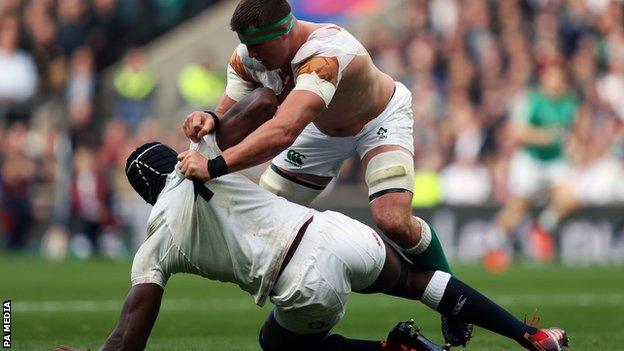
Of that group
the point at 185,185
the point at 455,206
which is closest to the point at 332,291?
the point at 185,185

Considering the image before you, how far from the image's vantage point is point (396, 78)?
21688mm

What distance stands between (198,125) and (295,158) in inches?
84.5

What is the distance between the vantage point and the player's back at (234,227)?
670cm

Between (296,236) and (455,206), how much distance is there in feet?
44.4

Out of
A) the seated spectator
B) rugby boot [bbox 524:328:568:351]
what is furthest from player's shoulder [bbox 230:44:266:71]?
the seated spectator

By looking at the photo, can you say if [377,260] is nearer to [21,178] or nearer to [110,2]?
[21,178]

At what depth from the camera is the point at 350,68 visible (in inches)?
305

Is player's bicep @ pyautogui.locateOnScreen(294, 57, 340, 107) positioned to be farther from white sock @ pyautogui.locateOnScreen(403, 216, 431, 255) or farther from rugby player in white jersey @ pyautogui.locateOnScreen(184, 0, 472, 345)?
white sock @ pyautogui.locateOnScreen(403, 216, 431, 255)

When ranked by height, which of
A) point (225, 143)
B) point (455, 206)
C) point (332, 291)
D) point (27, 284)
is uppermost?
point (225, 143)

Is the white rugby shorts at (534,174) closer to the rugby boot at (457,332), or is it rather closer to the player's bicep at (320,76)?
the rugby boot at (457,332)

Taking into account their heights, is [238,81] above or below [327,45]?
below

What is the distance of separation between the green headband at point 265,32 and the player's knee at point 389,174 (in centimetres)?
137

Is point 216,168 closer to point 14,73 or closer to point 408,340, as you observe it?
point 408,340

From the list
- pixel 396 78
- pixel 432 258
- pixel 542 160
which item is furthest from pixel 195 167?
pixel 396 78
